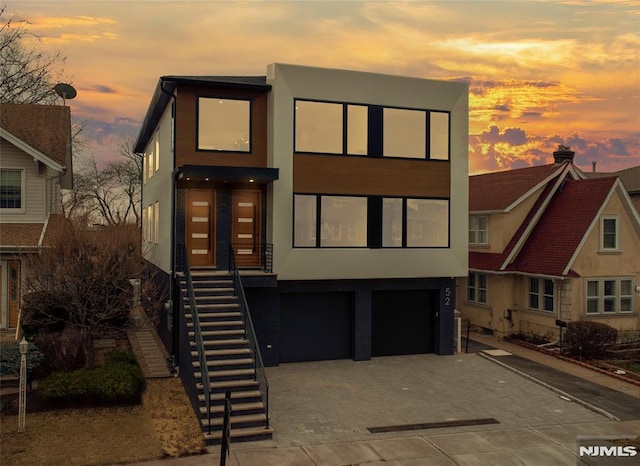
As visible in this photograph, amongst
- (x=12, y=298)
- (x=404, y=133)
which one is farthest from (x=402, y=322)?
(x=12, y=298)

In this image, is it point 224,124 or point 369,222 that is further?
point 369,222

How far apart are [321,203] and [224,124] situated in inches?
169

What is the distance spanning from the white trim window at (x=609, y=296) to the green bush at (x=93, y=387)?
19.2m

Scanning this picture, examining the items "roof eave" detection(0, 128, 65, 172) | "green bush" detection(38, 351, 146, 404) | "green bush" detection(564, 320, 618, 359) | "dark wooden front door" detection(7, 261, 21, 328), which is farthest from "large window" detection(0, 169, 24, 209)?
"green bush" detection(564, 320, 618, 359)

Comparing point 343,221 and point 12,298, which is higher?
point 343,221

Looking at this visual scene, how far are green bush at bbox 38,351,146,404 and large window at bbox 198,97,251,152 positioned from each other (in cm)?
809

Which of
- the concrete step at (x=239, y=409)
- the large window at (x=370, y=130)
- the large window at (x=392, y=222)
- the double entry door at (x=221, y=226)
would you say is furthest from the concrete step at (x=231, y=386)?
the large window at (x=370, y=130)

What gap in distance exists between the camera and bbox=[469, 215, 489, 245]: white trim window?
2908cm

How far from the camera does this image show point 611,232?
26031mm

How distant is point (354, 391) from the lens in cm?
1734

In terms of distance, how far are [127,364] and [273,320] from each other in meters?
5.33

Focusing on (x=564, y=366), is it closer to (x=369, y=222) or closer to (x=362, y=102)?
(x=369, y=222)

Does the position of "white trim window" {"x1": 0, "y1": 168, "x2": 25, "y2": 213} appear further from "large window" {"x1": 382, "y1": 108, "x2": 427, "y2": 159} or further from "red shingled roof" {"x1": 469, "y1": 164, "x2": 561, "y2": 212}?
"red shingled roof" {"x1": 469, "y1": 164, "x2": 561, "y2": 212}

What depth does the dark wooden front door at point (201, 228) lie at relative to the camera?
806 inches
